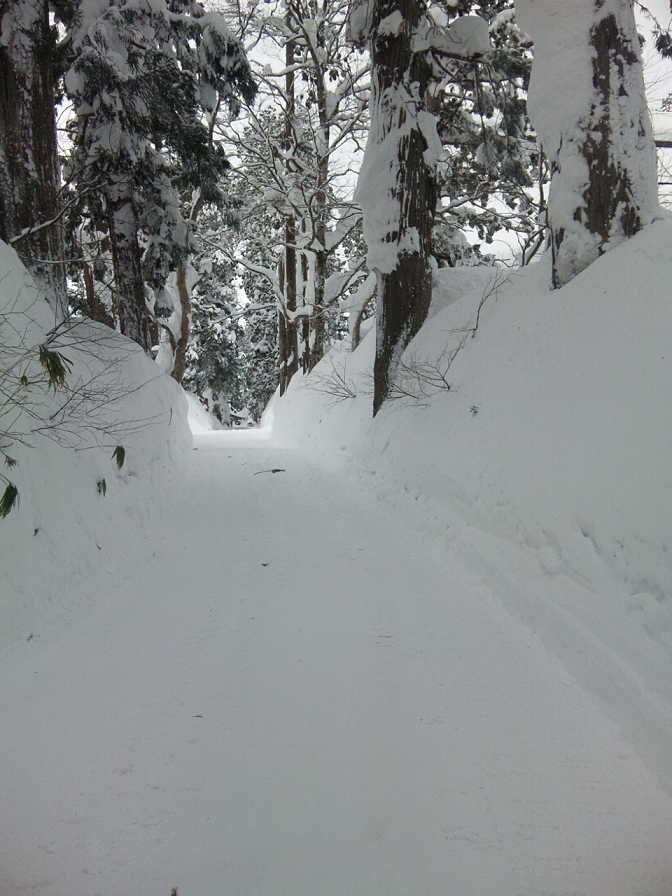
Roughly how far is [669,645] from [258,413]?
41860mm

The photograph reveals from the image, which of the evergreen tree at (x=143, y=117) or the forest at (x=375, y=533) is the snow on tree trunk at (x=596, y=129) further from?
the evergreen tree at (x=143, y=117)

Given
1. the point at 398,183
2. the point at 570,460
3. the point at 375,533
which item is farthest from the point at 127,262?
the point at 570,460

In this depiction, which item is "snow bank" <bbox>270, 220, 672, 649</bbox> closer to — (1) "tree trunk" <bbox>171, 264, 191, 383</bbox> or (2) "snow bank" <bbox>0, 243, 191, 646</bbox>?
(2) "snow bank" <bbox>0, 243, 191, 646</bbox>

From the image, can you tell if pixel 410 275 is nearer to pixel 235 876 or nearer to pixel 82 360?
pixel 82 360

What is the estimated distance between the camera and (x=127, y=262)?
9.53 meters

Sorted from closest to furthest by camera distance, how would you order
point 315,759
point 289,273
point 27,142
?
point 315,759 → point 27,142 → point 289,273

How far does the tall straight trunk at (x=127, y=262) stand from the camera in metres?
9.22

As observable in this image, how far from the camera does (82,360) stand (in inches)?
218

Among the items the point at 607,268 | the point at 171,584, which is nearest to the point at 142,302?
the point at 171,584

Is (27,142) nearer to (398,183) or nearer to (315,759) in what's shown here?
(398,183)

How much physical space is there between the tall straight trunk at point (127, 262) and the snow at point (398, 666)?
17.1 ft

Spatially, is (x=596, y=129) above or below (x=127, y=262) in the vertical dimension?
below

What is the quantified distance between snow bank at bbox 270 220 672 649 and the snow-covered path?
656mm

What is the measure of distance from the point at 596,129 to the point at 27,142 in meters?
6.06
